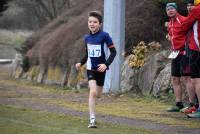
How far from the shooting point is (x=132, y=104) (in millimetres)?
14289

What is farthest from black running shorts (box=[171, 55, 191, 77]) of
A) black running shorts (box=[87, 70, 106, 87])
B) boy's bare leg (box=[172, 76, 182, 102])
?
black running shorts (box=[87, 70, 106, 87])

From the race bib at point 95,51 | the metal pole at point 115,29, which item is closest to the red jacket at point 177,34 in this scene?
Answer: the race bib at point 95,51

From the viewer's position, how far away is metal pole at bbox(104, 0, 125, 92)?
16.5 metres

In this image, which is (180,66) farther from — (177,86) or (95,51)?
(95,51)

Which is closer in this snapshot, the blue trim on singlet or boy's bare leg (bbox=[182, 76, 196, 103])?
the blue trim on singlet

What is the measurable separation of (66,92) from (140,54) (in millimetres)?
2396

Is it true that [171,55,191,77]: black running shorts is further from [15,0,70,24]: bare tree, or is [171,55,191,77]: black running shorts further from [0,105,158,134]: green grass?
A: [15,0,70,24]: bare tree

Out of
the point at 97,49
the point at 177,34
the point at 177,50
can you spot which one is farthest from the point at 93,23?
the point at 177,50

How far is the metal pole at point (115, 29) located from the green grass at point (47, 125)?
4682mm

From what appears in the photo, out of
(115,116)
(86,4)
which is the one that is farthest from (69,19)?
(115,116)

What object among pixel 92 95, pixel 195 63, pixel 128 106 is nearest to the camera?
pixel 92 95

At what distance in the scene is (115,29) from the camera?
16547 mm

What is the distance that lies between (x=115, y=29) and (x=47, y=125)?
649cm

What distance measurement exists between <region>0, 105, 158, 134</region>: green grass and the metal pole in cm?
468
